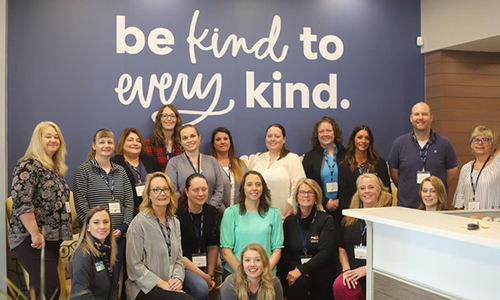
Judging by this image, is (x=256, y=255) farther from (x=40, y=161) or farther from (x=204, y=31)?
(x=204, y=31)

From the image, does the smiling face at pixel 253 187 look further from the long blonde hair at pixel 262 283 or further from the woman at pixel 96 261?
the woman at pixel 96 261

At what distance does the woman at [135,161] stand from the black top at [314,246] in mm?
1263

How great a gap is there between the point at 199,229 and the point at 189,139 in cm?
80

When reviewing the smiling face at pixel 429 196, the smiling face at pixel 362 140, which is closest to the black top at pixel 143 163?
the smiling face at pixel 362 140

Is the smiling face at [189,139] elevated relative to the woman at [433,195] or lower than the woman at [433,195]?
elevated

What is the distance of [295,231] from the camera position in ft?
15.2

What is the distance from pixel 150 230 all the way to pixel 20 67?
2296mm

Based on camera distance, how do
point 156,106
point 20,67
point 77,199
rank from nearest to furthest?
1. point 77,199
2. point 20,67
3. point 156,106

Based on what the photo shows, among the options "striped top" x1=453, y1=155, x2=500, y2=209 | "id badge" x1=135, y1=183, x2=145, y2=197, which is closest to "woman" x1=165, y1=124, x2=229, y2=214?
"id badge" x1=135, y1=183, x2=145, y2=197

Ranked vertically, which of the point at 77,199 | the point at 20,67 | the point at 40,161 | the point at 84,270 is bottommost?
the point at 84,270

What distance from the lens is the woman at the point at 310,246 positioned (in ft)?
14.8

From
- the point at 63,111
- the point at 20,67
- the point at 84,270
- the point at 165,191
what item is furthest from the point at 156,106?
the point at 84,270

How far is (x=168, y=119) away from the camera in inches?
207

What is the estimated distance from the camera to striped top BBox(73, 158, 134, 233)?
4.34 meters
